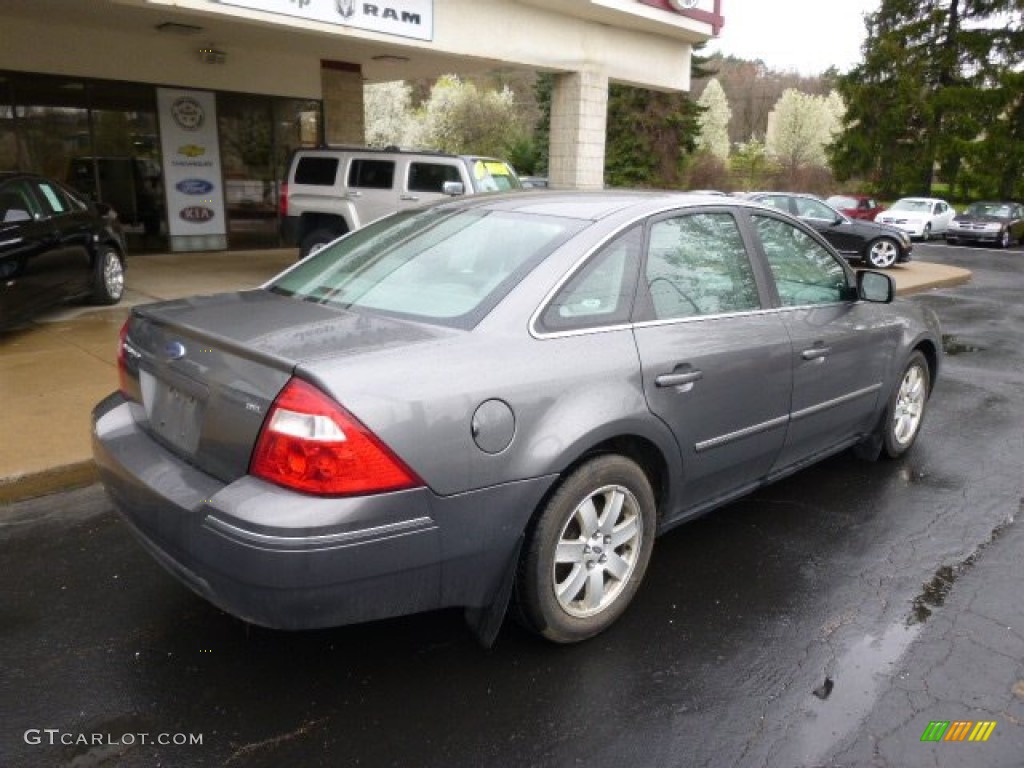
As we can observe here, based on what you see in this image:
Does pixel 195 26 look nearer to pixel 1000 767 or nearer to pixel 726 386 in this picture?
pixel 726 386

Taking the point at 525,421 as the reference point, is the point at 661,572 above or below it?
below

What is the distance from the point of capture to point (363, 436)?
2.31 metres

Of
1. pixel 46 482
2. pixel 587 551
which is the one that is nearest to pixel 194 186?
pixel 46 482

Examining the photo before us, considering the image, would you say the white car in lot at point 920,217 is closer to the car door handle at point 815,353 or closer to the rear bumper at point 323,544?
the car door handle at point 815,353

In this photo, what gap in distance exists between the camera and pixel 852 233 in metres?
17.0

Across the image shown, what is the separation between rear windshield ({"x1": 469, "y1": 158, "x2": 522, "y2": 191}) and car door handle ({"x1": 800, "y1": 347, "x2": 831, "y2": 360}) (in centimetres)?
734

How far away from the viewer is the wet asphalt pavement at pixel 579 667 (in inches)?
97.5

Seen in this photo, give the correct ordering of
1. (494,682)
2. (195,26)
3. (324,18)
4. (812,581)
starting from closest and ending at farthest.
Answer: (494,682) < (812,581) < (324,18) < (195,26)

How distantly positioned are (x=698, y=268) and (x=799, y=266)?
0.93m

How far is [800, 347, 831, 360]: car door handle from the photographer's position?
3761mm

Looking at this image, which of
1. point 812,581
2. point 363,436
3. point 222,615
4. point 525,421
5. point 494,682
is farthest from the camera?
point 812,581

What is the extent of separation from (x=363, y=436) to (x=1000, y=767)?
7.20 ft

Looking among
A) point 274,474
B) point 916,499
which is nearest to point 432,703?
point 274,474

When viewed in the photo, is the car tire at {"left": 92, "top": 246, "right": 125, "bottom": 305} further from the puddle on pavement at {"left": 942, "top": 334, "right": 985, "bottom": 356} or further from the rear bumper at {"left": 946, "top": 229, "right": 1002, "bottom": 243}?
the rear bumper at {"left": 946, "top": 229, "right": 1002, "bottom": 243}
